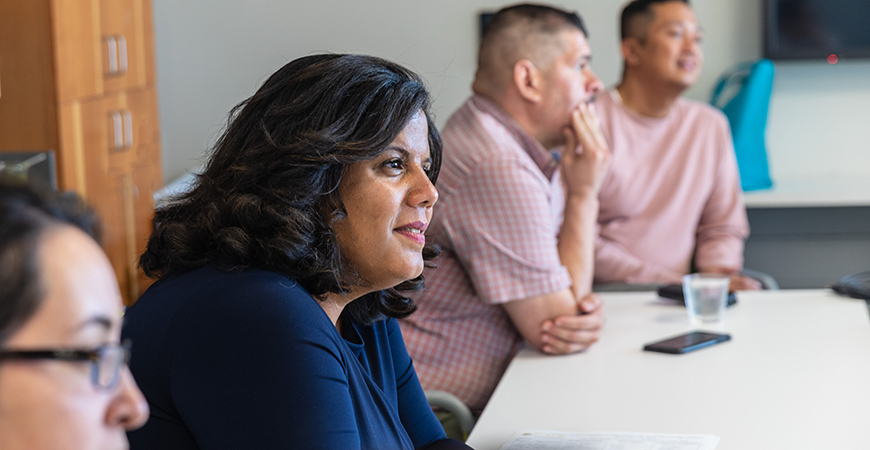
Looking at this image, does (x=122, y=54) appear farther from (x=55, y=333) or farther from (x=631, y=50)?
(x=55, y=333)

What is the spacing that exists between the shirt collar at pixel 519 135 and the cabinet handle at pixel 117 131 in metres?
1.97

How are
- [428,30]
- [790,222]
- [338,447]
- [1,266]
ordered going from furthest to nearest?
[428,30], [790,222], [338,447], [1,266]

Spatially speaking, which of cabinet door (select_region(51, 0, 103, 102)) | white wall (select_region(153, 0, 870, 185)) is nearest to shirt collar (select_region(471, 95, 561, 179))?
white wall (select_region(153, 0, 870, 185))

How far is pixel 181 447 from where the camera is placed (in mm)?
939

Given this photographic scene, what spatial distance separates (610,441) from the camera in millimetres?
1243

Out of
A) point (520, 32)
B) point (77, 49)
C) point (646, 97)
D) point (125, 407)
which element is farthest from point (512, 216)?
point (77, 49)

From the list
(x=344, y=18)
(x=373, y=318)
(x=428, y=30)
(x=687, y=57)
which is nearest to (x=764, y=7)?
(x=687, y=57)

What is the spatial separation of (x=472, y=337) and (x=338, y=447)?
0.92 metres

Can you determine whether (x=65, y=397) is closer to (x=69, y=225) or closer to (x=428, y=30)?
(x=69, y=225)

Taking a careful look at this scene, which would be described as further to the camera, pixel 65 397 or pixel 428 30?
pixel 428 30

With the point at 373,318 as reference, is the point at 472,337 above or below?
below

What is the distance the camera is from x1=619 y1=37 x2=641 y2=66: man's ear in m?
3.06

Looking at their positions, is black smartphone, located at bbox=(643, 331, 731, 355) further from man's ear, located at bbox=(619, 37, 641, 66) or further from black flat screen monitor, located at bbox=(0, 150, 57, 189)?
black flat screen monitor, located at bbox=(0, 150, 57, 189)

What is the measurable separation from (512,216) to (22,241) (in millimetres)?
1248
